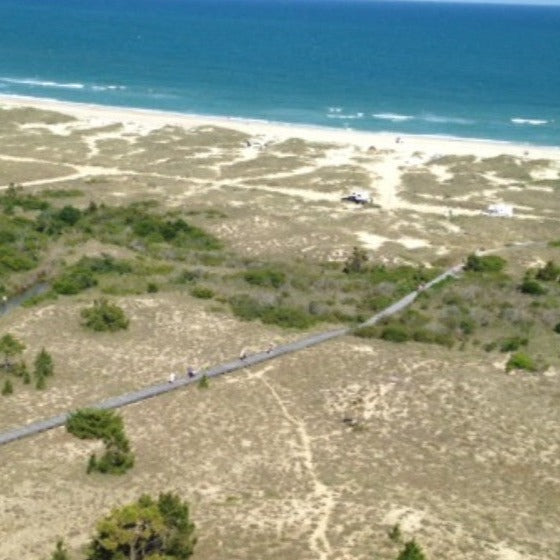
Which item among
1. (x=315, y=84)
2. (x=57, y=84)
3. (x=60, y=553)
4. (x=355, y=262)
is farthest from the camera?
(x=315, y=84)

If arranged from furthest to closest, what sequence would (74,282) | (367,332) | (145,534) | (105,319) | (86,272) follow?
(86,272), (74,282), (367,332), (105,319), (145,534)

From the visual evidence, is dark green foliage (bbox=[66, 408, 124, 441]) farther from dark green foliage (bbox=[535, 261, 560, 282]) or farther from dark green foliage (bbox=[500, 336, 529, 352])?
dark green foliage (bbox=[535, 261, 560, 282])

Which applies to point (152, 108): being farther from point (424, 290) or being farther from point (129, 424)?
point (129, 424)

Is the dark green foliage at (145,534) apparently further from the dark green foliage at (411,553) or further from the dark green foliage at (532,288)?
the dark green foliage at (532,288)

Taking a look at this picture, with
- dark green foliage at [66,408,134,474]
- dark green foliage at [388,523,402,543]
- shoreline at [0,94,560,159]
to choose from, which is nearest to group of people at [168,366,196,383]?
dark green foliage at [66,408,134,474]

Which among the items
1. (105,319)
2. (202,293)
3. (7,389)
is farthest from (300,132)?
(7,389)

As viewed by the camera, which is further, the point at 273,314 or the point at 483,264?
the point at 483,264

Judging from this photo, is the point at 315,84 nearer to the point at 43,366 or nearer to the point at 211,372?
the point at 211,372

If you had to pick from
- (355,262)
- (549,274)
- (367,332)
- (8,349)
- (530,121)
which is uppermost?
(530,121)
